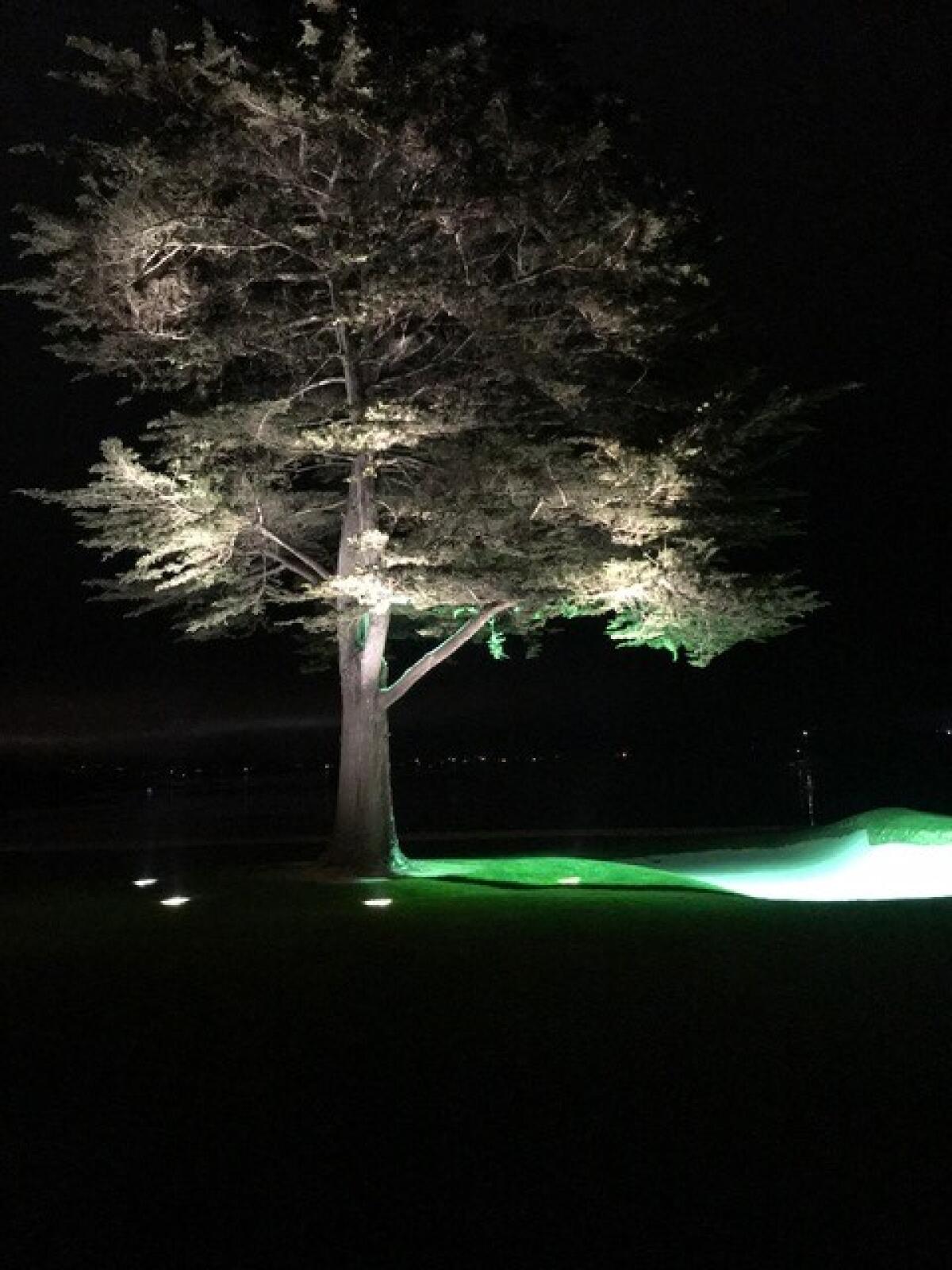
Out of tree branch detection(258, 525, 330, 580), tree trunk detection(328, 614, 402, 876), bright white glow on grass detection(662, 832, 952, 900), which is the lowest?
bright white glow on grass detection(662, 832, 952, 900)

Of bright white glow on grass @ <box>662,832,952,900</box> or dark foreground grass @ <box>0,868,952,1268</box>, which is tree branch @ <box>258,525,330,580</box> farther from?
dark foreground grass @ <box>0,868,952,1268</box>

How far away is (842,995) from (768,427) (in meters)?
11.0

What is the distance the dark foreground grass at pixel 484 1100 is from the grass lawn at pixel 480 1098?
0.7 inches

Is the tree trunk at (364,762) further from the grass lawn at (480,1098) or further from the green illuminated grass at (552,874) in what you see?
the grass lawn at (480,1098)

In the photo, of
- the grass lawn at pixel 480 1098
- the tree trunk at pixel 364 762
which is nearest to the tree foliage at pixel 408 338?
the tree trunk at pixel 364 762

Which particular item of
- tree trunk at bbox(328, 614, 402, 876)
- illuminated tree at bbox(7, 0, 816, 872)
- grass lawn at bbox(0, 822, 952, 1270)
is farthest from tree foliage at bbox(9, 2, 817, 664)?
grass lawn at bbox(0, 822, 952, 1270)

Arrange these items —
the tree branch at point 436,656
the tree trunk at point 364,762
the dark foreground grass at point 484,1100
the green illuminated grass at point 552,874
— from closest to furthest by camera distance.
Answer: the dark foreground grass at point 484,1100 → the green illuminated grass at point 552,874 → the tree trunk at point 364,762 → the tree branch at point 436,656

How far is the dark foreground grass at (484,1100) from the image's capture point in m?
4.20

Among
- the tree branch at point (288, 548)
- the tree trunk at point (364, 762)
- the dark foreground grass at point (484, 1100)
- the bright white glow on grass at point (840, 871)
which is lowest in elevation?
the dark foreground grass at point (484, 1100)

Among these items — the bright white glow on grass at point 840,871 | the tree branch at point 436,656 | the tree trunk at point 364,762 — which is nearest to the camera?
the bright white glow on grass at point 840,871

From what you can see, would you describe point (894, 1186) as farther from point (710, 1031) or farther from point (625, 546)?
point (625, 546)

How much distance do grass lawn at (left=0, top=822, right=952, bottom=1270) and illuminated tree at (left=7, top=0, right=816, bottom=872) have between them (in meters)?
7.51

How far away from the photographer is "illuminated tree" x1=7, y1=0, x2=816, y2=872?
15352mm

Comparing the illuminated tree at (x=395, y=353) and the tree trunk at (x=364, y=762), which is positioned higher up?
the illuminated tree at (x=395, y=353)
